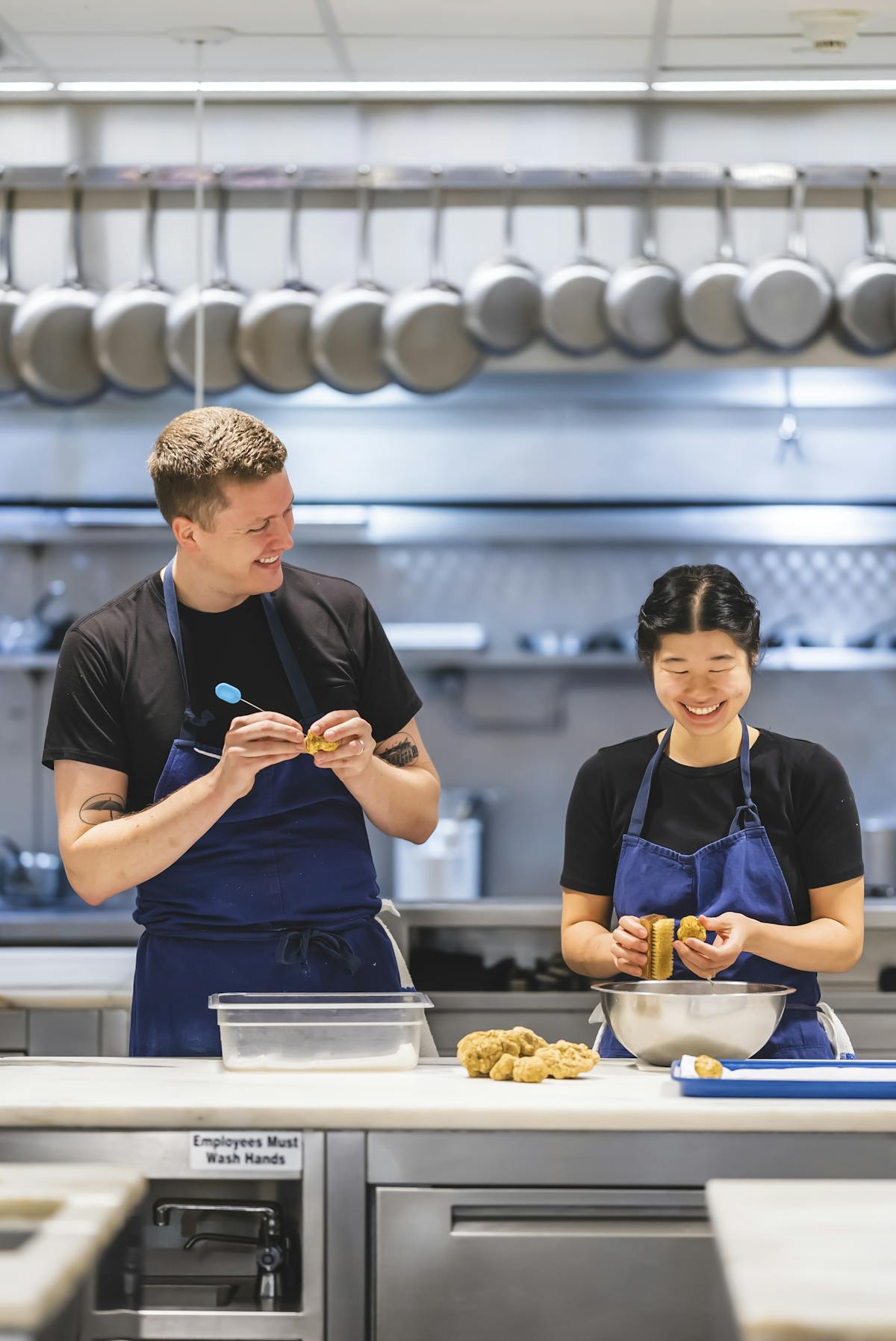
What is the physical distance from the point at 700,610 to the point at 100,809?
97 centimetres

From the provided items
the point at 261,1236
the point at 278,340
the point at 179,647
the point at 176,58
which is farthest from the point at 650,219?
the point at 261,1236

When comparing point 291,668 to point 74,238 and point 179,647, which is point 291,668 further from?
point 74,238

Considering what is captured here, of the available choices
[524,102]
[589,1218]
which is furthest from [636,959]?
[524,102]

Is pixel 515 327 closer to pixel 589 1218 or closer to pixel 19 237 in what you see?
pixel 19 237

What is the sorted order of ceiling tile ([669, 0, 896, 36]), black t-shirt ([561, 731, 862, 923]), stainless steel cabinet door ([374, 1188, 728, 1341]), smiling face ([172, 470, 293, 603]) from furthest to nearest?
1. ceiling tile ([669, 0, 896, 36])
2. black t-shirt ([561, 731, 862, 923])
3. smiling face ([172, 470, 293, 603])
4. stainless steel cabinet door ([374, 1188, 728, 1341])

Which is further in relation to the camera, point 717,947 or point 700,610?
point 700,610

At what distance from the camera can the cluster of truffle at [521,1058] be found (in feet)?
6.57

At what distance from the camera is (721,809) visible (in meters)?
2.41

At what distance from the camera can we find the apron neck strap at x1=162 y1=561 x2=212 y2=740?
232 centimetres

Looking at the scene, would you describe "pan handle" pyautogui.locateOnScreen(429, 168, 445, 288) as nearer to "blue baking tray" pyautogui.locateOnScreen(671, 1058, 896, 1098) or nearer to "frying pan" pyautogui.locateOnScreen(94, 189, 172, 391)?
"frying pan" pyautogui.locateOnScreen(94, 189, 172, 391)

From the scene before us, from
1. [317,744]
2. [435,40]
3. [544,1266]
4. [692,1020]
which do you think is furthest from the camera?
[435,40]

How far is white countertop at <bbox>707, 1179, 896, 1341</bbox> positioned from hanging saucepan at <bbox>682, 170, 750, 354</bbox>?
303cm

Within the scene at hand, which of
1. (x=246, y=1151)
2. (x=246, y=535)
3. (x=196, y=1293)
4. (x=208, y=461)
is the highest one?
(x=208, y=461)

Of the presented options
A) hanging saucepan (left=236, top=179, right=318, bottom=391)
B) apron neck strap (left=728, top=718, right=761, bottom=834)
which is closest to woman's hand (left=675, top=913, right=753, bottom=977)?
apron neck strap (left=728, top=718, right=761, bottom=834)
